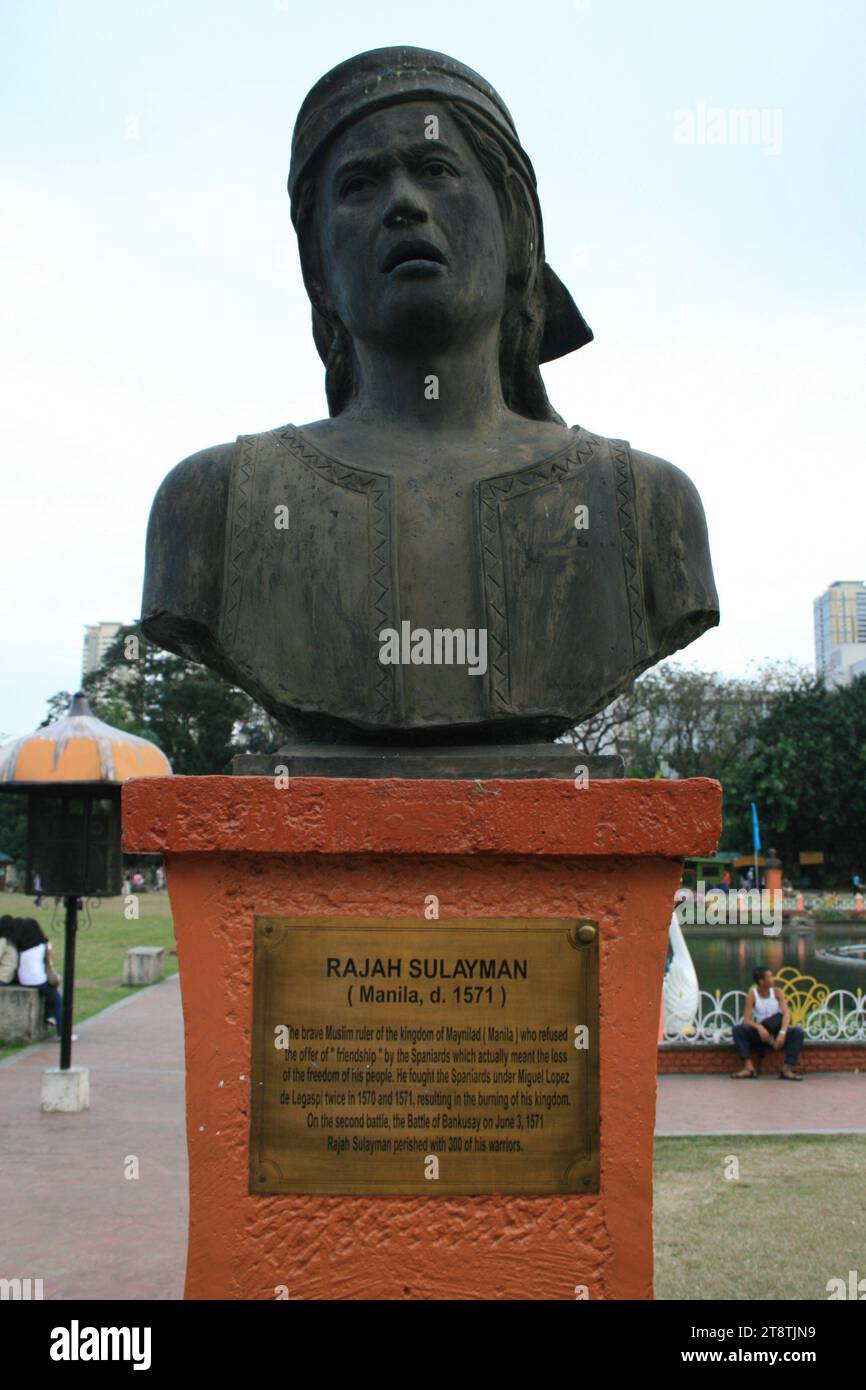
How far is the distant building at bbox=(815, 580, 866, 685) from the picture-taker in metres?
58.7

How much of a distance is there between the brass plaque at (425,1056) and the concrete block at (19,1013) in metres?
10.1

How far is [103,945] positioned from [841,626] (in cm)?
5165

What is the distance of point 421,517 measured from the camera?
282cm

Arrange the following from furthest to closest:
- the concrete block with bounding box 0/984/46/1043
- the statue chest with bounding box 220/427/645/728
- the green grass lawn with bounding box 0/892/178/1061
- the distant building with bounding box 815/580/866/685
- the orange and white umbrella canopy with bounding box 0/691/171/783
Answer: the distant building with bounding box 815/580/866/685 → the green grass lawn with bounding box 0/892/178/1061 → the concrete block with bounding box 0/984/46/1043 → the orange and white umbrella canopy with bounding box 0/691/171/783 → the statue chest with bounding box 220/427/645/728

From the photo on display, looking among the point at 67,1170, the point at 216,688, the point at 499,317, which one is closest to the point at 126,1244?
the point at 67,1170

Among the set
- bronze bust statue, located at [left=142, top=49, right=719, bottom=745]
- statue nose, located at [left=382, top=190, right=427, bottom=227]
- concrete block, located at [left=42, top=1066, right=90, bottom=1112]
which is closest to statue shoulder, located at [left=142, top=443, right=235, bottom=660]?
bronze bust statue, located at [left=142, top=49, right=719, bottom=745]

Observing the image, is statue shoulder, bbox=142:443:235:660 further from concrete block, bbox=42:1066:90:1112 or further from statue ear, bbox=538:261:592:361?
concrete block, bbox=42:1066:90:1112

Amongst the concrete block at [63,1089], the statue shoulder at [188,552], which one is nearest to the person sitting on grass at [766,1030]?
the concrete block at [63,1089]

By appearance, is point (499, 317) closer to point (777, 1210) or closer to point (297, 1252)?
point (297, 1252)

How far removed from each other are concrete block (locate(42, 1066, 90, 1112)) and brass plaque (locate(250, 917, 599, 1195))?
6.84 metres

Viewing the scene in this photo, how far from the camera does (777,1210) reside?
625 cm

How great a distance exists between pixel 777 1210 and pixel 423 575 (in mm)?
4966

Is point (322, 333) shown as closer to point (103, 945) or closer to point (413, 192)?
point (413, 192)

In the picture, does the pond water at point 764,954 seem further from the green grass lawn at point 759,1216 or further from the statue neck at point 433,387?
the statue neck at point 433,387
